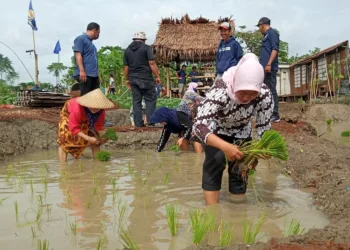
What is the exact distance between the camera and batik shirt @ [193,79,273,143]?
9.28ft

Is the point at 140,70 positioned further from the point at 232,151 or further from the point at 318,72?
the point at 318,72

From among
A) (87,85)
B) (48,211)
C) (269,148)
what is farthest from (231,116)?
(87,85)

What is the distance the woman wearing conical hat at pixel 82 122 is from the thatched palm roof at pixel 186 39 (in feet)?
36.6

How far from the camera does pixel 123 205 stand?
3.00 meters

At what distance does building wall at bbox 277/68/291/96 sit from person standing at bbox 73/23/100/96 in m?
24.1

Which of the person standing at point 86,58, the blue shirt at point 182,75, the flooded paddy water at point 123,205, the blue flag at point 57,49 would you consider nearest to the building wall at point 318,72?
the blue shirt at point 182,75

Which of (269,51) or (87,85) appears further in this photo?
(269,51)

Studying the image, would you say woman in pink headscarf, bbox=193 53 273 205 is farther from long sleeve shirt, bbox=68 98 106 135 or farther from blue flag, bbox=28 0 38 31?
blue flag, bbox=28 0 38 31

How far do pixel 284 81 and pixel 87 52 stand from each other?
81.3ft

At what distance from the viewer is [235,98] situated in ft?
8.73

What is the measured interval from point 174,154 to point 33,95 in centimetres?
689

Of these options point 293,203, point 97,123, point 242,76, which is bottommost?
point 293,203

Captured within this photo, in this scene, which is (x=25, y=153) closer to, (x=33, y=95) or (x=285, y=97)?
(x=33, y=95)

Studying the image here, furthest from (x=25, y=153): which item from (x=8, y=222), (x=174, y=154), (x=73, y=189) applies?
(x=8, y=222)
